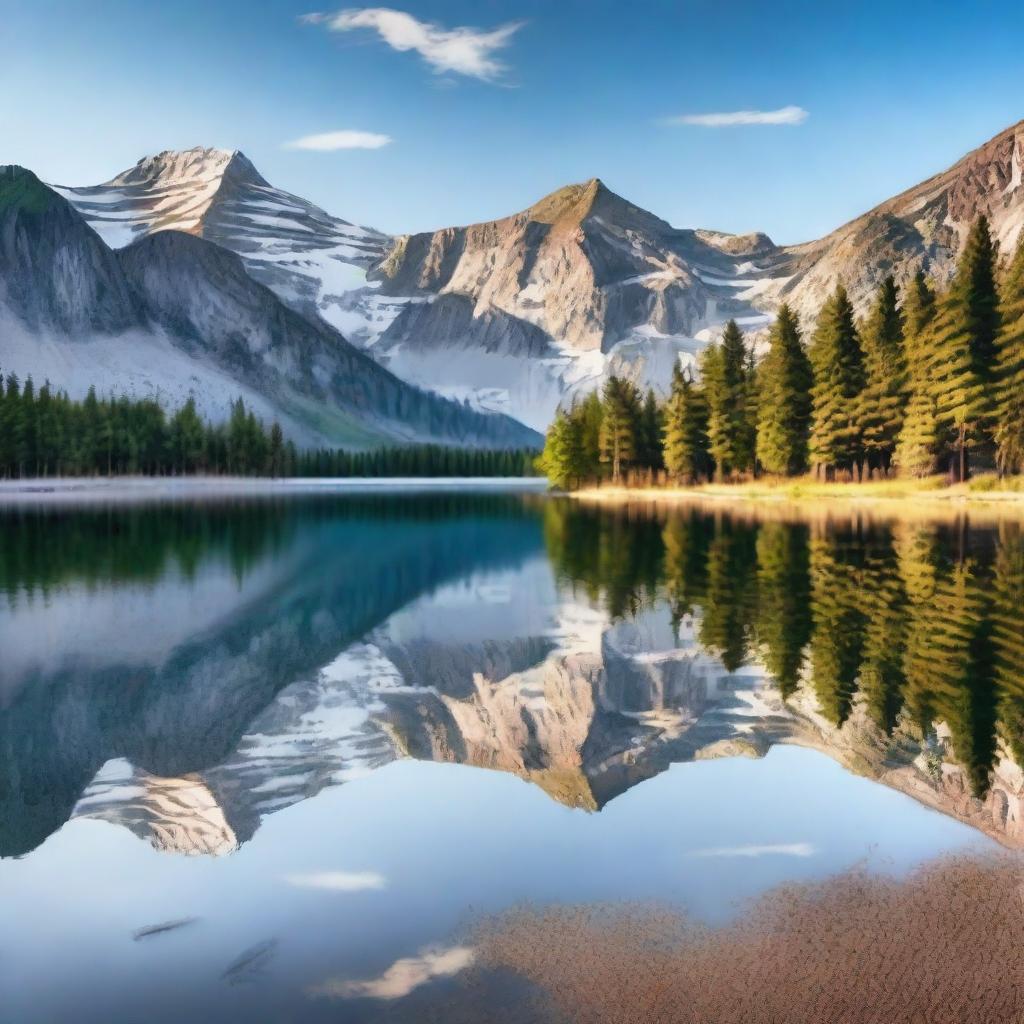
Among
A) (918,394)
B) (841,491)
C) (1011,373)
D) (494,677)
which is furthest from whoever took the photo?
(841,491)

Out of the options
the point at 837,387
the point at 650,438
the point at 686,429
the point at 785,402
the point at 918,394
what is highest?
the point at 837,387

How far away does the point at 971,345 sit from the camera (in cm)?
→ 7281

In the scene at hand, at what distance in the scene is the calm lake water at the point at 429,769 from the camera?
832 centimetres

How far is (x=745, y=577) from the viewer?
32.2 metres

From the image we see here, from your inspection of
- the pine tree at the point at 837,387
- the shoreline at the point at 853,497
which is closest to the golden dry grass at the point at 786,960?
the shoreline at the point at 853,497

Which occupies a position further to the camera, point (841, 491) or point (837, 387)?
point (837, 387)

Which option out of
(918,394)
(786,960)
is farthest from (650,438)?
(786,960)

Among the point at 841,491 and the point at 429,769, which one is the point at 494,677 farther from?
the point at 841,491

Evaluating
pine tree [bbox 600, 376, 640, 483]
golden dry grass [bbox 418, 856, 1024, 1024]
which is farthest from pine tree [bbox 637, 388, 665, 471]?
golden dry grass [bbox 418, 856, 1024, 1024]

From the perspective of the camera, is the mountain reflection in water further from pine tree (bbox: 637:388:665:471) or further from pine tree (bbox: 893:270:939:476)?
pine tree (bbox: 637:388:665:471)

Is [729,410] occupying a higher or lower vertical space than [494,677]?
higher

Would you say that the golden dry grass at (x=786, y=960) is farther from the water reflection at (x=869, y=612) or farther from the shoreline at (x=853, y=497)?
the shoreline at (x=853, y=497)

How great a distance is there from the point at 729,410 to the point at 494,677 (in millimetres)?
90842

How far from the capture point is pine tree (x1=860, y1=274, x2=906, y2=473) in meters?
85.5
